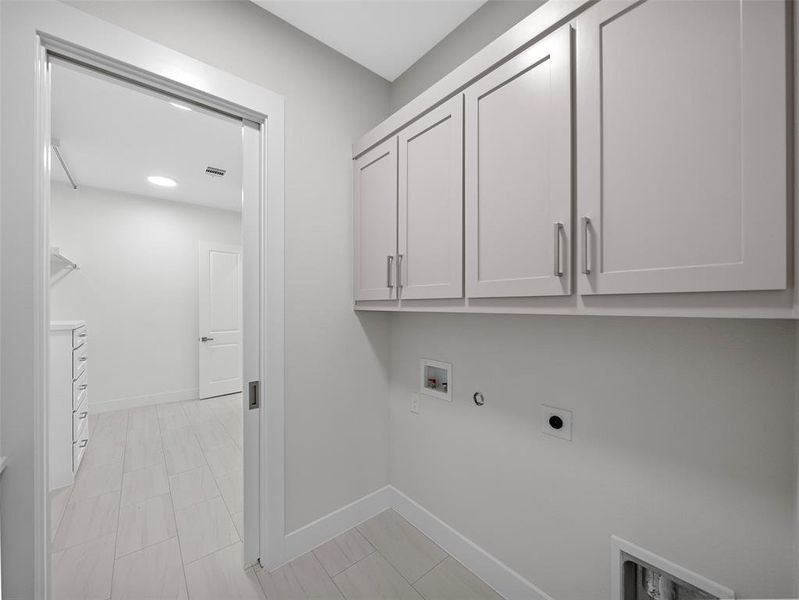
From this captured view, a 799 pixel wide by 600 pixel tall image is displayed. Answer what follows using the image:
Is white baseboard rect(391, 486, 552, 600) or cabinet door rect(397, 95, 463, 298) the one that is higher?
cabinet door rect(397, 95, 463, 298)

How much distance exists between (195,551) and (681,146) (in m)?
2.46

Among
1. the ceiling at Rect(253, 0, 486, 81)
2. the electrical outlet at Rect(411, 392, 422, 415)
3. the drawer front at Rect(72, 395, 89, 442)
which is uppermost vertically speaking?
the ceiling at Rect(253, 0, 486, 81)

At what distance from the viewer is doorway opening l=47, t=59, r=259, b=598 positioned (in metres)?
1.66

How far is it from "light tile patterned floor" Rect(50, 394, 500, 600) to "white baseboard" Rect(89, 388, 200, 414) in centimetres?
138

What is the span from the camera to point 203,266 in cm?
417

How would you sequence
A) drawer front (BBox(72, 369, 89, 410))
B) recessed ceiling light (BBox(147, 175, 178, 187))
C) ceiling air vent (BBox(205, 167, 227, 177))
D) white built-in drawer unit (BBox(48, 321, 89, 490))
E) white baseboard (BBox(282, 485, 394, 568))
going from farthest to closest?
recessed ceiling light (BBox(147, 175, 178, 187)) < ceiling air vent (BBox(205, 167, 227, 177)) < drawer front (BBox(72, 369, 89, 410)) < white built-in drawer unit (BBox(48, 321, 89, 490)) < white baseboard (BBox(282, 485, 394, 568))

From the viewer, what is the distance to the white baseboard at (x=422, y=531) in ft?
4.44

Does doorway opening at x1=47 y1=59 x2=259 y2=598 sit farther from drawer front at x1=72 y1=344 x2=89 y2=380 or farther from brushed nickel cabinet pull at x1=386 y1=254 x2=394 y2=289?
brushed nickel cabinet pull at x1=386 y1=254 x2=394 y2=289

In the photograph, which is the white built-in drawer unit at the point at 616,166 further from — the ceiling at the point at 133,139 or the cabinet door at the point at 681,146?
the ceiling at the point at 133,139

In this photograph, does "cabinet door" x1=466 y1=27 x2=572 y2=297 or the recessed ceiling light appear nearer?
"cabinet door" x1=466 y1=27 x2=572 y2=297

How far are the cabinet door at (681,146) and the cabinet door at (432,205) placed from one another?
0.43m

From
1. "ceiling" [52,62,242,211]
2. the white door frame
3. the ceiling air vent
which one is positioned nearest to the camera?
the white door frame

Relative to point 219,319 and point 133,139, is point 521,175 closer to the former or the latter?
point 133,139

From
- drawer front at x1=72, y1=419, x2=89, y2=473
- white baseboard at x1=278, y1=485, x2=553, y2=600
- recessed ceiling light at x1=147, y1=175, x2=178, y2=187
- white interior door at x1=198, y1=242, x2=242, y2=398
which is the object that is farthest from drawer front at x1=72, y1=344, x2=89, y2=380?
white baseboard at x1=278, y1=485, x2=553, y2=600
